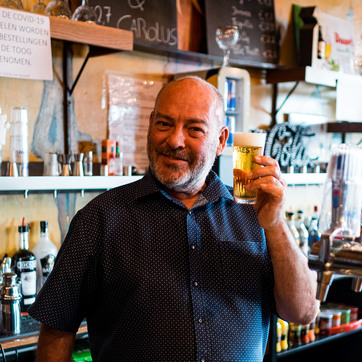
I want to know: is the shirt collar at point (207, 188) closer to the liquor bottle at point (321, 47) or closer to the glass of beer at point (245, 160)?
the glass of beer at point (245, 160)

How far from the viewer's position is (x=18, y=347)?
1.94 metres

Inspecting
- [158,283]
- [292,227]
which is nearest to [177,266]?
[158,283]

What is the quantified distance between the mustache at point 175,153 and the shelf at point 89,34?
872mm

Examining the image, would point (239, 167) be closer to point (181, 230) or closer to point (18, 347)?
point (181, 230)

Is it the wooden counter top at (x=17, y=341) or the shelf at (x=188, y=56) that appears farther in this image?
the shelf at (x=188, y=56)

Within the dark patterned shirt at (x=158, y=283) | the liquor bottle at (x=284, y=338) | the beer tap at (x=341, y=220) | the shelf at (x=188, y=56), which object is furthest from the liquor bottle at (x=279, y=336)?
the beer tap at (x=341, y=220)

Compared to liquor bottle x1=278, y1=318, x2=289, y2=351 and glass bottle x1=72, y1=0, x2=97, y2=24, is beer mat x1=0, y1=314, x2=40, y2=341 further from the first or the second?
liquor bottle x1=278, y1=318, x2=289, y2=351

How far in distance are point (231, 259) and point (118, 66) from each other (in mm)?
1510

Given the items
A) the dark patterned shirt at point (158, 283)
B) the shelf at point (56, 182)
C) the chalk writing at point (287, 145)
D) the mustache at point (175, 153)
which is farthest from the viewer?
the chalk writing at point (287, 145)

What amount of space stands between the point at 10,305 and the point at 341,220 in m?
1.51

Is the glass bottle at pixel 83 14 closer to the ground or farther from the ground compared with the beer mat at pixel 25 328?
farther from the ground

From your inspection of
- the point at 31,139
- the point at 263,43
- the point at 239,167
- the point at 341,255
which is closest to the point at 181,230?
the point at 239,167

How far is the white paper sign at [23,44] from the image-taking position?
209 cm

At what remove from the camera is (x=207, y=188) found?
1654 millimetres
